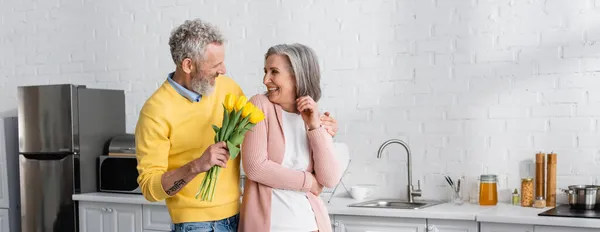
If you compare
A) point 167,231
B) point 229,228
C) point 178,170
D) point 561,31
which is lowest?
point 167,231

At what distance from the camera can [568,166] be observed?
13.5ft

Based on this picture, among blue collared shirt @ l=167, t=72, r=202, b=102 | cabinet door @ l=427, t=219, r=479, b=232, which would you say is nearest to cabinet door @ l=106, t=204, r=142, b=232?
cabinet door @ l=427, t=219, r=479, b=232

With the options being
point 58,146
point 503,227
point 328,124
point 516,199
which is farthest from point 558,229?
point 58,146

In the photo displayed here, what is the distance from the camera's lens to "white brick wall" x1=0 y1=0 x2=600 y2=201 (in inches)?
162

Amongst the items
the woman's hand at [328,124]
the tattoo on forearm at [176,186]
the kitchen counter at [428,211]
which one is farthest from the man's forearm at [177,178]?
the kitchen counter at [428,211]

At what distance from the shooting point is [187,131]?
8.71ft

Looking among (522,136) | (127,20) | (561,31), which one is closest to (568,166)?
(522,136)

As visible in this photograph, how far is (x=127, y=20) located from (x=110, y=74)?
408mm

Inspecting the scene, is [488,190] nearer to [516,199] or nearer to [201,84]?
[516,199]

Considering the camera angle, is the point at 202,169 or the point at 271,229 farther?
the point at 271,229

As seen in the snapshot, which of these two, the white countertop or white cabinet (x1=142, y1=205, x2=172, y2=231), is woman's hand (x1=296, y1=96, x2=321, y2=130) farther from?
white cabinet (x1=142, y1=205, x2=172, y2=231)

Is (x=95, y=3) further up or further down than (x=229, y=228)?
further up

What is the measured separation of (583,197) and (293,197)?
1.86 m

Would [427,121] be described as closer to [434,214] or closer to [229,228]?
[434,214]
